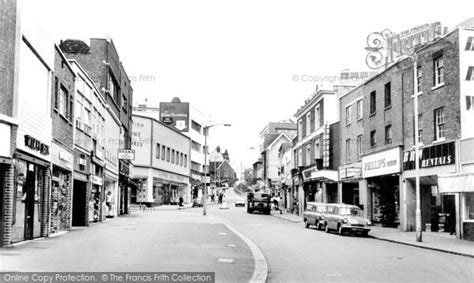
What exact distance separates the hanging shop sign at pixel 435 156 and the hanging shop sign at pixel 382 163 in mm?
1071

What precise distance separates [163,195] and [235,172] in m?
100

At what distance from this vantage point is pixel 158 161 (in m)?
70.8

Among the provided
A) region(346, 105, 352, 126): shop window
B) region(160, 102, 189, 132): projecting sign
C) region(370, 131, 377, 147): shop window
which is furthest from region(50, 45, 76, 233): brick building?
region(160, 102, 189, 132): projecting sign

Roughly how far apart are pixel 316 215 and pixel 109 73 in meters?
17.0

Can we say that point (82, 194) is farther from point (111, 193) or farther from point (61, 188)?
point (111, 193)

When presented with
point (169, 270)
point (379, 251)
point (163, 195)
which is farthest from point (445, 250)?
point (163, 195)

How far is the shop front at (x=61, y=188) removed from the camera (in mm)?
20812

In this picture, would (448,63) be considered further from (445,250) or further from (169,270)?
(169,270)

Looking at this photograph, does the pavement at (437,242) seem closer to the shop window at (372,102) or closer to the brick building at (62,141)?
the shop window at (372,102)

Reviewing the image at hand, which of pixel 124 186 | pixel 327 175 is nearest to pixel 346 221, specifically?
pixel 327 175

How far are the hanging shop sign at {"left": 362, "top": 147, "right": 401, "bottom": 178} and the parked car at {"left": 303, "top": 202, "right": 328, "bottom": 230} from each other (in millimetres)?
3977

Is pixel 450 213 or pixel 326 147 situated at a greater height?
pixel 326 147

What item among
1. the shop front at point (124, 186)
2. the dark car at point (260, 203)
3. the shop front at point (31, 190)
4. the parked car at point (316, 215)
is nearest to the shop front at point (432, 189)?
the parked car at point (316, 215)

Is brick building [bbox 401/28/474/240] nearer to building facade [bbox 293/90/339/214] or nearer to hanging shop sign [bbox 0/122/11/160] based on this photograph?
building facade [bbox 293/90/339/214]
